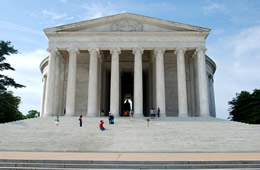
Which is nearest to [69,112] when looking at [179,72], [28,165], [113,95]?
[113,95]

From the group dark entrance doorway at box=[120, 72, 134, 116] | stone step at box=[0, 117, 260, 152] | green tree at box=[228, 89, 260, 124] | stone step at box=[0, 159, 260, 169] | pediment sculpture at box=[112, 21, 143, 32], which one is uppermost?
pediment sculpture at box=[112, 21, 143, 32]

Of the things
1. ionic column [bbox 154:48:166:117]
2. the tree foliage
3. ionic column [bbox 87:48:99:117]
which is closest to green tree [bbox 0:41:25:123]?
the tree foliage

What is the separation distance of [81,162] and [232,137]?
17519mm

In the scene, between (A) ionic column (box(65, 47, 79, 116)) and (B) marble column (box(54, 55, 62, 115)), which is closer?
(A) ionic column (box(65, 47, 79, 116))

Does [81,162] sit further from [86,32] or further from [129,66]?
[129,66]

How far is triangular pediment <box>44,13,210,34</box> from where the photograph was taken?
41531mm

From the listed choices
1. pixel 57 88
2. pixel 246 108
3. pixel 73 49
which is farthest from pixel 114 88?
pixel 246 108

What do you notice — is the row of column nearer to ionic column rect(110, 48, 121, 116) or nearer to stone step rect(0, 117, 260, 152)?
ionic column rect(110, 48, 121, 116)

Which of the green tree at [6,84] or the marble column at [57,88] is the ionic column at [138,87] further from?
the green tree at [6,84]

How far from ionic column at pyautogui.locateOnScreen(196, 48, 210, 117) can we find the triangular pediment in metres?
4.80

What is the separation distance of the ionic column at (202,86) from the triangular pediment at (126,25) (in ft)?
15.8

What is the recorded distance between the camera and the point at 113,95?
3900 cm

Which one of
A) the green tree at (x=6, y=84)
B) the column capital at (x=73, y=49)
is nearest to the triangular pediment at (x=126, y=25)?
the column capital at (x=73, y=49)

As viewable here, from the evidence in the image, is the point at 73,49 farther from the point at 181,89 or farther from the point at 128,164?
the point at 128,164
